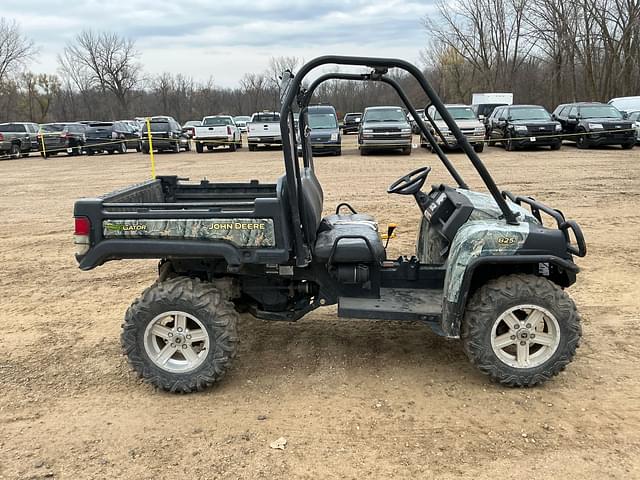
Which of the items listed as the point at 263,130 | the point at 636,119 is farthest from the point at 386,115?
the point at 636,119

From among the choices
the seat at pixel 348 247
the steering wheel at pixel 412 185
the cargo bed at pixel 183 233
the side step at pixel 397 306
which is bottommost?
the side step at pixel 397 306

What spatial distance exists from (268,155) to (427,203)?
59.4 feet

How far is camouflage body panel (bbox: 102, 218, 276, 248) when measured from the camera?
141 inches

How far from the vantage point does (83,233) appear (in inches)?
143

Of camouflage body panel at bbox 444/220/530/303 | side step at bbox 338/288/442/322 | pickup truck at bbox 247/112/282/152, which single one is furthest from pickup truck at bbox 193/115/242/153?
camouflage body panel at bbox 444/220/530/303

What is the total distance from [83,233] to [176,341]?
36.3 inches

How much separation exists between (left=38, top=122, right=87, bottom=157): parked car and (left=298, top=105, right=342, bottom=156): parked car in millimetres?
13158

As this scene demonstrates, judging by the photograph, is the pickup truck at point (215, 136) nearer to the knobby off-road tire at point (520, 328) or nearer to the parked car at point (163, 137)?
the parked car at point (163, 137)

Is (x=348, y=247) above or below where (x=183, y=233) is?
below

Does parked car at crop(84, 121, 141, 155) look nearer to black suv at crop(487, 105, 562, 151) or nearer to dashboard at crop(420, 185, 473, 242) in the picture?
black suv at crop(487, 105, 562, 151)

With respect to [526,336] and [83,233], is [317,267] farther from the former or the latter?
[83,233]

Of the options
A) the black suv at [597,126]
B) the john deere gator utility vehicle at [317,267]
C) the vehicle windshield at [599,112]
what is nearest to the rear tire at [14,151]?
the black suv at [597,126]

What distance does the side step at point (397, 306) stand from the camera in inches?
149

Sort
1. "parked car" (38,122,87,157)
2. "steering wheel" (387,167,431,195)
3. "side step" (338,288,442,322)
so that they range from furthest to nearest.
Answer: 1. "parked car" (38,122,87,157)
2. "steering wheel" (387,167,431,195)
3. "side step" (338,288,442,322)
